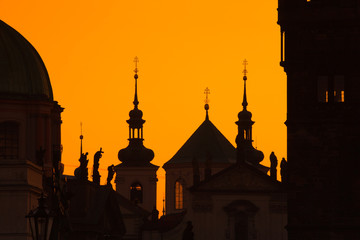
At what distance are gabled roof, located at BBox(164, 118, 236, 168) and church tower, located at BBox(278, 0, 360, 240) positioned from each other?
10150cm

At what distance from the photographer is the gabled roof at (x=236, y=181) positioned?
13888 centimetres

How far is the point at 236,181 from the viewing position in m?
139

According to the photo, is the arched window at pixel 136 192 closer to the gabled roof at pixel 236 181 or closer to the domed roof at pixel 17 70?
the gabled roof at pixel 236 181

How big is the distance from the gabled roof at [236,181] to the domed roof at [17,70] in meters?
50.2

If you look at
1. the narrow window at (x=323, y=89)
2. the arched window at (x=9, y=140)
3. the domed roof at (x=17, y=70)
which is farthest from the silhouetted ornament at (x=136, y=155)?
the narrow window at (x=323, y=89)

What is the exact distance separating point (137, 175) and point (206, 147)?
50.0 feet

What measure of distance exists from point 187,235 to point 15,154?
31.5 meters

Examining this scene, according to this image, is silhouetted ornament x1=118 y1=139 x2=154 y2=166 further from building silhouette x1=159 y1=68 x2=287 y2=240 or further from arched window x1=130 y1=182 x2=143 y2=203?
building silhouette x1=159 y1=68 x2=287 y2=240

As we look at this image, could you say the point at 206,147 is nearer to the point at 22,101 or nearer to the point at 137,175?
the point at 137,175

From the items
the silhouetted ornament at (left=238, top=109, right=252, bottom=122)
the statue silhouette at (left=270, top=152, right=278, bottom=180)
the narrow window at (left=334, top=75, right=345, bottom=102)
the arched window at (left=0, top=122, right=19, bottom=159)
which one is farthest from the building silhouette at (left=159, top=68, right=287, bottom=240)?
the narrow window at (left=334, top=75, right=345, bottom=102)

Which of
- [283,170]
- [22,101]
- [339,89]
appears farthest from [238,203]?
[339,89]

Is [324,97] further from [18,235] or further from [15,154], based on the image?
[15,154]

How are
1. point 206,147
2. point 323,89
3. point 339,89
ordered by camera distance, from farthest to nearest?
point 206,147
point 323,89
point 339,89

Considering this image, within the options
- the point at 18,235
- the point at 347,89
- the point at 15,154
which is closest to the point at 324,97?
the point at 347,89
